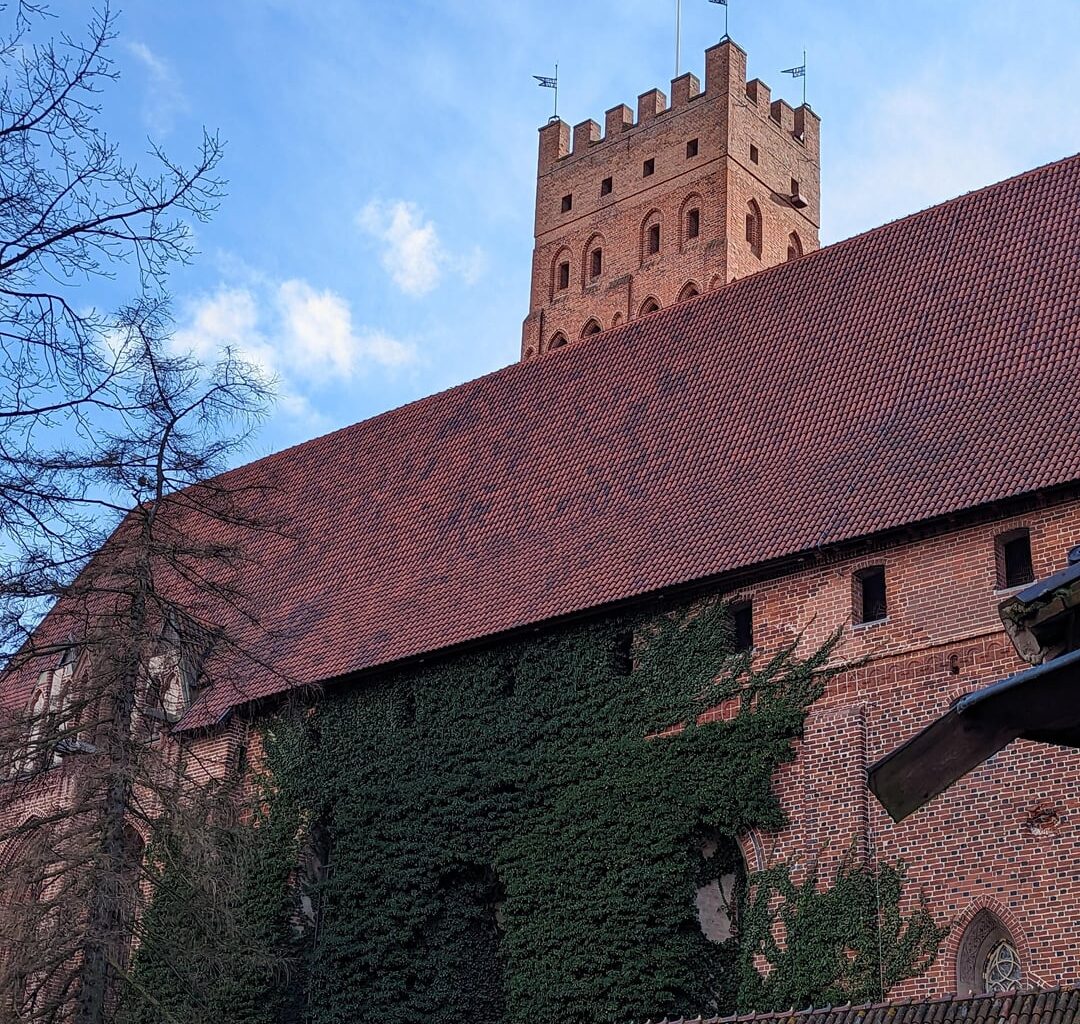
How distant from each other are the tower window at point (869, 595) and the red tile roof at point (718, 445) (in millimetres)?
444

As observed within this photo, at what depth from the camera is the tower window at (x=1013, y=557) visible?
16328mm

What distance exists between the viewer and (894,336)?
20.1 metres

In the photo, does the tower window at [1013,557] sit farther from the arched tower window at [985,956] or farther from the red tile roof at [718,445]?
the arched tower window at [985,956]

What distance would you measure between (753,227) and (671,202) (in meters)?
1.60

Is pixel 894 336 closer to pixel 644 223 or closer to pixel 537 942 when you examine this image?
pixel 537 942

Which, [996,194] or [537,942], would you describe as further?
[996,194]

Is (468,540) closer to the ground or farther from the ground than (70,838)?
farther from the ground

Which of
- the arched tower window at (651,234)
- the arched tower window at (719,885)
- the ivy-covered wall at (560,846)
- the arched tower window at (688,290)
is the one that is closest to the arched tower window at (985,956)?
the ivy-covered wall at (560,846)

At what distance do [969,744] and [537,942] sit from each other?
13801 millimetres

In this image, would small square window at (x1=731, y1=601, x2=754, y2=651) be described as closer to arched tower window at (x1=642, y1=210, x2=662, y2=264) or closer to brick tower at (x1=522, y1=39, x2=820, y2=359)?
brick tower at (x1=522, y1=39, x2=820, y2=359)

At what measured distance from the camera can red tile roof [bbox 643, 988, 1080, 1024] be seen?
9.34 metres

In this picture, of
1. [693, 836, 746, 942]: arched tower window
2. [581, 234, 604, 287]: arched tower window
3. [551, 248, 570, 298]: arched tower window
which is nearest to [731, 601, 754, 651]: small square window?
[693, 836, 746, 942]: arched tower window

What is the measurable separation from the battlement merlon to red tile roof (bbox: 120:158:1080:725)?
441 inches

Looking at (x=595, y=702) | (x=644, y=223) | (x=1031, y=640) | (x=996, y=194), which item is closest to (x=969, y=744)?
(x=1031, y=640)
